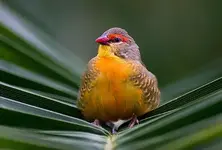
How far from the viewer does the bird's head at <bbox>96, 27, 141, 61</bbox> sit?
2.00 metres

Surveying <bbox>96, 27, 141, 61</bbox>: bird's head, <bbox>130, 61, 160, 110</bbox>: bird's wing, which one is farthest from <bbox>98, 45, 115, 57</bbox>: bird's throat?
<bbox>130, 61, 160, 110</bbox>: bird's wing

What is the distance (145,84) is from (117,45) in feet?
1.09

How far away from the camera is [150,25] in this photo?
12.9 ft

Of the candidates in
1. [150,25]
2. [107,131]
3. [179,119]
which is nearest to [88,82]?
[107,131]

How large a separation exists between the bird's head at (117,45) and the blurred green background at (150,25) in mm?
1205

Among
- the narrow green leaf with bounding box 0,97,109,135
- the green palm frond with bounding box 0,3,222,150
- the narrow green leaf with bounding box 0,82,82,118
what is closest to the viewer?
the green palm frond with bounding box 0,3,222,150

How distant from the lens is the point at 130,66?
6.01 feet

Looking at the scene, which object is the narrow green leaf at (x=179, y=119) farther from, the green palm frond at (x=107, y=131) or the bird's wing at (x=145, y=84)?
the bird's wing at (x=145, y=84)

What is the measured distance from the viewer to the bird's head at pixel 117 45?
200 centimetres

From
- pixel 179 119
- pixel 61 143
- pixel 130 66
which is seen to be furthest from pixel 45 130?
pixel 130 66

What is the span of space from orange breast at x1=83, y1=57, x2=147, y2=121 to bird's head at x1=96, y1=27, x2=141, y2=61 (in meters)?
0.26

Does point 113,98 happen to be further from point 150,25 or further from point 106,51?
point 150,25

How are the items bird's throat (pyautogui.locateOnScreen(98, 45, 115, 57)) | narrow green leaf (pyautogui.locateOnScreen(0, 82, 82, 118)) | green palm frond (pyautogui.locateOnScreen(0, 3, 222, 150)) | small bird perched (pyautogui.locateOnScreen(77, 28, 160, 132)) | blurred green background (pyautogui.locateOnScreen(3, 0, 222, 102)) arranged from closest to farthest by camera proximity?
green palm frond (pyautogui.locateOnScreen(0, 3, 222, 150)), narrow green leaf (pyautogui.locateOnScreen(0, 82, 82, 118)), small bird perched (pyautogui.locateOnScreen(77, 28, 160, 132)), bird's throat (pyautogui.locateOnScreen(98, 45, 115, 57)), blurred green background (pyautogui.locateOnScreen(3, 0, 222, 102))

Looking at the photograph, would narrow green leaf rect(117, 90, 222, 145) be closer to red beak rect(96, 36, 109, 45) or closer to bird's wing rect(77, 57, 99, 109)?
bird's wing rect(77, 57, 99, 109)
